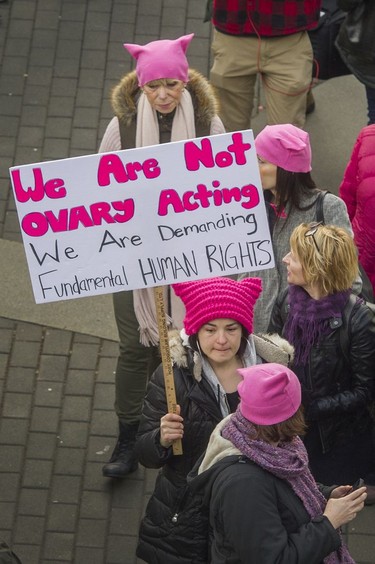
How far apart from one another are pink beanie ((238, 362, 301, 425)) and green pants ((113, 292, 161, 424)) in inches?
73.1

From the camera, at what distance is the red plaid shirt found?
7309 millimetres

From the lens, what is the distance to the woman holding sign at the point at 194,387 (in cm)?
481

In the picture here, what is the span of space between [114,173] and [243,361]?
91 cm

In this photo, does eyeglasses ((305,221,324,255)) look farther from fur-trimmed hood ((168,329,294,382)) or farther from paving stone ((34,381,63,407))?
paving stone ((34,381,63,407))

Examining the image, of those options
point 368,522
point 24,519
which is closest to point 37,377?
point 24,519

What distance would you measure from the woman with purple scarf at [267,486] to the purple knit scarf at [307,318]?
0.88 meters

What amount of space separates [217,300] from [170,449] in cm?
61

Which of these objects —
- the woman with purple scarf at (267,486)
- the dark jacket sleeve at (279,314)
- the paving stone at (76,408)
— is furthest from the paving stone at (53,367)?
the woman with purple scarf at (267,486)

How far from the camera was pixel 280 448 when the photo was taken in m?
4.21

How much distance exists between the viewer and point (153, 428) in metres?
4.93

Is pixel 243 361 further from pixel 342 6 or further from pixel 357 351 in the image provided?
pixel 342 6

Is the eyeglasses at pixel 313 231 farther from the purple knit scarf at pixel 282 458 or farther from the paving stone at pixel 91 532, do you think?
the paving stone at pixel 91 532

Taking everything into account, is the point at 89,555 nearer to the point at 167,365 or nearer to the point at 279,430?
the point at 167,365

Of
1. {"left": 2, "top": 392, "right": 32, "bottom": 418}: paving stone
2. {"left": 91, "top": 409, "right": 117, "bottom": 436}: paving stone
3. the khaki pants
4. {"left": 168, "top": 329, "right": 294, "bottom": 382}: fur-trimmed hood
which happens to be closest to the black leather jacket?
{"left": 168, "top": 329, "right": 294, "bottom": 382}: fur-trimmed hood
